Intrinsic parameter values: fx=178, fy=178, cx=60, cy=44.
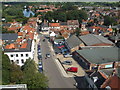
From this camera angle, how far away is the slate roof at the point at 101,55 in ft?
19.8

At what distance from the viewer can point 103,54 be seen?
6543 mm

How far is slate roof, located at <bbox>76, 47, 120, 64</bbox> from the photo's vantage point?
6.05m

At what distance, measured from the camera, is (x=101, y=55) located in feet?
21.1

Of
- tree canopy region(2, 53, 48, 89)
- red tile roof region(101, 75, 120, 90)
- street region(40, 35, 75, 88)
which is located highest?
red tile roof region(101, 75, 120, 90)

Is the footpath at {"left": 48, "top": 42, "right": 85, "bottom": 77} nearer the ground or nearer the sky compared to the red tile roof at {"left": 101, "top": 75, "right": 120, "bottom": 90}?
nearer the ground

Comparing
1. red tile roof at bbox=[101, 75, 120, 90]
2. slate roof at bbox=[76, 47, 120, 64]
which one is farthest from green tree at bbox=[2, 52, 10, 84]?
slate roof at bbox=[76, 47, 120, 64]

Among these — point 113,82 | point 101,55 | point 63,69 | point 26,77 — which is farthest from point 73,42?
point 113,82

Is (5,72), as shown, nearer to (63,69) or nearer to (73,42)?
(63,69)

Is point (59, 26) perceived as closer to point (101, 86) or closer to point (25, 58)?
point (25, 58)

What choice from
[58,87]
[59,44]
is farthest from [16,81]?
[59,44]

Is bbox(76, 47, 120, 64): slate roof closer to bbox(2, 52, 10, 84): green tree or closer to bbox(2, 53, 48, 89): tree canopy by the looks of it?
bbox(2, 53, 48, 89): tree canopy

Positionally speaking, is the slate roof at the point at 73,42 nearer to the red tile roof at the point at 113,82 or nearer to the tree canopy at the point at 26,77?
the tree canopy at the point at 26,77

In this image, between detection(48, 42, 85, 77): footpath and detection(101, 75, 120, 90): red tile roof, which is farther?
detection(48, 42, 85, 77): footpath

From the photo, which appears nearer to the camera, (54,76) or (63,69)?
(54,76)
